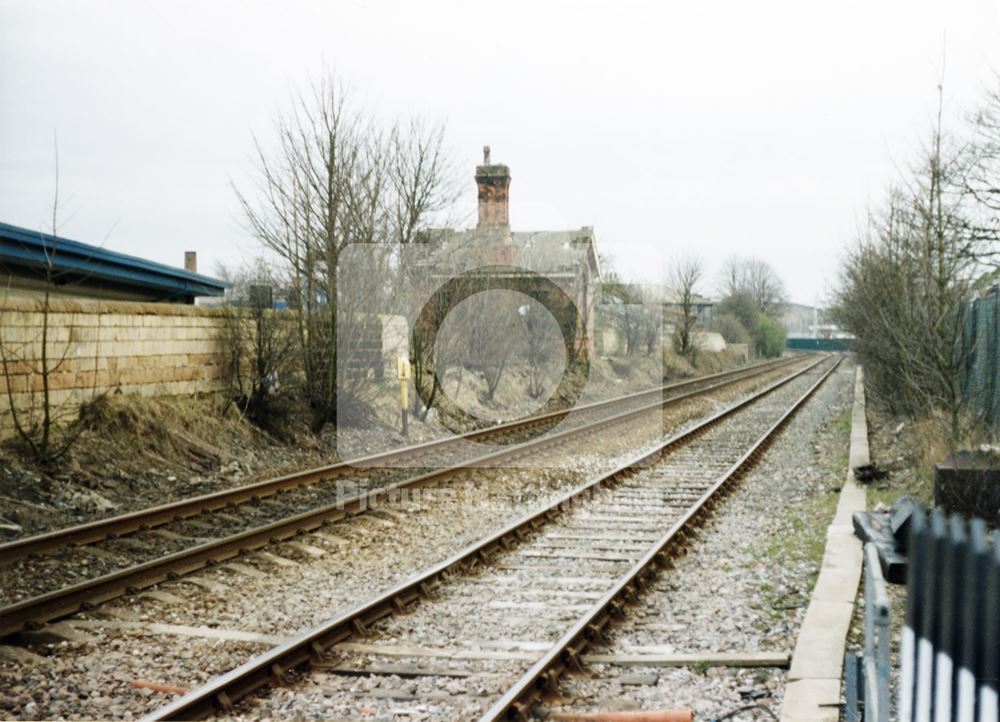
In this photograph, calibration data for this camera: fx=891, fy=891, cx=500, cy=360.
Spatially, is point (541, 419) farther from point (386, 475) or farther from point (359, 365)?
point (386, 475)

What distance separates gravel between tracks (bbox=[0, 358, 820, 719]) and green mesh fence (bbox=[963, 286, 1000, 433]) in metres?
6.43

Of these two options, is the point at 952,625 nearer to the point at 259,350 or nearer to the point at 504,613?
the point at 504,613

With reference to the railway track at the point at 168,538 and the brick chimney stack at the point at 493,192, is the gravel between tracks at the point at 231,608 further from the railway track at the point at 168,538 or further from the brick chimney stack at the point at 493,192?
the brick chimney stack at the point at 493,192

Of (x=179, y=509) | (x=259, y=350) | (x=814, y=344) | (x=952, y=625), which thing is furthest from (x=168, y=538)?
(x=814, y=344)

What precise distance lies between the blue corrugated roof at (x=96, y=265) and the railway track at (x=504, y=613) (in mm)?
6605

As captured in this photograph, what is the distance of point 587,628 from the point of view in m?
5.84

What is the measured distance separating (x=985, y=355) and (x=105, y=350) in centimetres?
1253

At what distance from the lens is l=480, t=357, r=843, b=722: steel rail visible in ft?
15.1

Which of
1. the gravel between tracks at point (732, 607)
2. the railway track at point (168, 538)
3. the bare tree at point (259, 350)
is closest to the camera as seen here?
the gravel between tracks at point (732, 607)

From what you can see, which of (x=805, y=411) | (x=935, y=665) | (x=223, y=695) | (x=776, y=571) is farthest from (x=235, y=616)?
(x=805, y=411)

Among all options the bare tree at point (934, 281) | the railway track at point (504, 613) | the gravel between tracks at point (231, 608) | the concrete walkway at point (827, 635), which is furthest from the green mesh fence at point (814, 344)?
the gravel between tracks at point (231, 608)

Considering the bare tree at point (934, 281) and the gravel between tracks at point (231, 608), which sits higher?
the bare tree at point (934, 281)

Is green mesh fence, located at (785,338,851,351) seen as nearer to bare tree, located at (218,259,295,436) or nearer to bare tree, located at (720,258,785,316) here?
bare tree, located at (720,258,785,316)

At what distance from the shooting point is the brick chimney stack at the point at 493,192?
21094mm
